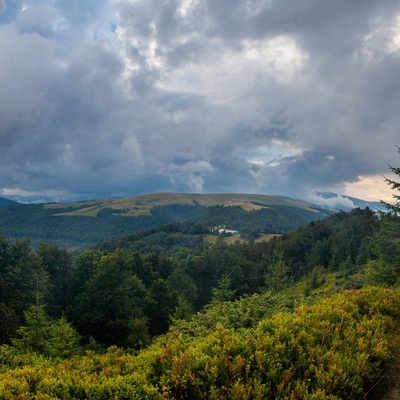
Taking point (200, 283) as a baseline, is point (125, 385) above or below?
above

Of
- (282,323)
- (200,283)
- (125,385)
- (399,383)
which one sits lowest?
(200,283)

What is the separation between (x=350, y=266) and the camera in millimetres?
76938

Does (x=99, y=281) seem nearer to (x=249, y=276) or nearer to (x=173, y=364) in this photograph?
(x=173, y=364)

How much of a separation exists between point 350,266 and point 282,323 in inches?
3086

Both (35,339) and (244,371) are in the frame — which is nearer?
(244,371)

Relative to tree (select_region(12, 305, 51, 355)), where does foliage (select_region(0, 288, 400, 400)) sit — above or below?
above

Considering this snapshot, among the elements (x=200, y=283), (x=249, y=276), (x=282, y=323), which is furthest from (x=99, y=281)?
(x=249, y=276)

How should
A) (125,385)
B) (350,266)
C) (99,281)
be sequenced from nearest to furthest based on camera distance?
(125,385) < (99,281) < (350,266)

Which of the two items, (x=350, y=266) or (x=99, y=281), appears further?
(x=350, y=266)

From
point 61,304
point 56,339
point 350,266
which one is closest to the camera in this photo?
point 56,339

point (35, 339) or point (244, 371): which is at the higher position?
point (244, 371)

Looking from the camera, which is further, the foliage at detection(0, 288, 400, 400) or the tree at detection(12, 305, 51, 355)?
the tree at detection(12, 305, 51, 355)

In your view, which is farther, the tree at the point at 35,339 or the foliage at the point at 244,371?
the tree at the point at 35,339

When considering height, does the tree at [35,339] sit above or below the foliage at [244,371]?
below
